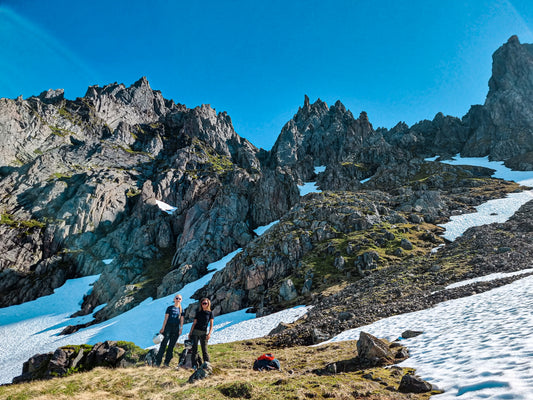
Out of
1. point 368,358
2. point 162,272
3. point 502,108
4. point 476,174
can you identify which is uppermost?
point 502,108

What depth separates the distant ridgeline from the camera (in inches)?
2219

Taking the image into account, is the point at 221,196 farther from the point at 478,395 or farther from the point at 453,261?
the point at 478,395

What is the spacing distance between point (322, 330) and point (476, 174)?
12327 cm

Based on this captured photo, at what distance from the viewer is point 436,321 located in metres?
17.9

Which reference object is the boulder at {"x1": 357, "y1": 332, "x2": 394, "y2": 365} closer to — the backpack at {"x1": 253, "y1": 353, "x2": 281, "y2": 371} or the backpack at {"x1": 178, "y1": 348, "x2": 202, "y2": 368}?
the backpack at {"x1": 253, "y1": 353, "x2": 281, "y2": 371}

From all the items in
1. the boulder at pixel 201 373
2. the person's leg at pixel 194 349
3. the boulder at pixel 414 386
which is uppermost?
the person's leg at pixel 194 349

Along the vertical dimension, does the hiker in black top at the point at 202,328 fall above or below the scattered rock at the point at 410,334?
above

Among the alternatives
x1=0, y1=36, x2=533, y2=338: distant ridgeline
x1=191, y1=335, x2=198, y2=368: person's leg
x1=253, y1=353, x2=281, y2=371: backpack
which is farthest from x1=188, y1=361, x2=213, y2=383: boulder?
x1=0, y1=36, x2=533, y2=338: distant ridgeline

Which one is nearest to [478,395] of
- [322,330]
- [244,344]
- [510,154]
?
[322,330]

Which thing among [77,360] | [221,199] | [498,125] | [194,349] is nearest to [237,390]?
[194,349]

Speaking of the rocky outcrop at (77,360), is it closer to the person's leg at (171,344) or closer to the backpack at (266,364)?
the person's leg at (171,344)

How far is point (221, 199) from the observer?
107 metres

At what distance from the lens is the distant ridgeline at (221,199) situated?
5638 centimetres

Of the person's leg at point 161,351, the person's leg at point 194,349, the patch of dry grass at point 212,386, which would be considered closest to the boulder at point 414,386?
the patch of dry grass at point 212,386
